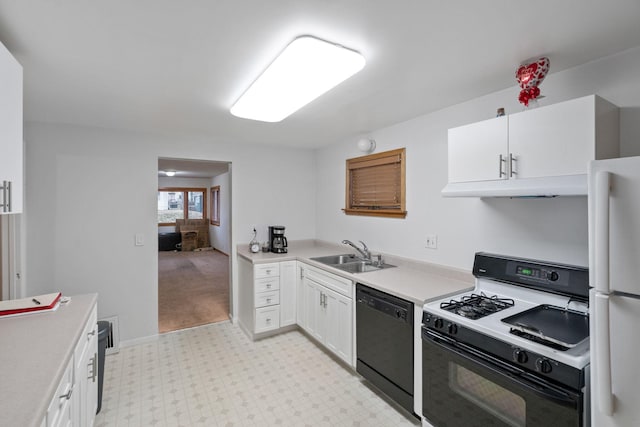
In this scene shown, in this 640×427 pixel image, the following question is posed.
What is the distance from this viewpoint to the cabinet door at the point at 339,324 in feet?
8.52

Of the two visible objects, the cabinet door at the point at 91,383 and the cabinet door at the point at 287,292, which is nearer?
the cabinet door at the point at 91,383

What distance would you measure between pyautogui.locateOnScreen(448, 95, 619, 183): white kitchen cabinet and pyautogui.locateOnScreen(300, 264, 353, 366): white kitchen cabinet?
134 cm

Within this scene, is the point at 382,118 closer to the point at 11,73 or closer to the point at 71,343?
the point at 11,73

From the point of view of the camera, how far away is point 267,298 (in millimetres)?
3326

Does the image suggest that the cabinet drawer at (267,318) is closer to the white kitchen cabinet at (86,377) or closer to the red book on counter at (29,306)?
the white kitchen cabinet at (86,377)

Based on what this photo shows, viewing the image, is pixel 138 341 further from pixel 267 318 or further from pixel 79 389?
pixel 79 389

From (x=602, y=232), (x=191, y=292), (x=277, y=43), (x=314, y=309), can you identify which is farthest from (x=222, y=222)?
(x=602, y=232)

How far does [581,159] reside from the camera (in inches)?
56.6

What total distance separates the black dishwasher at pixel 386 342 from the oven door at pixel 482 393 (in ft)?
0.63

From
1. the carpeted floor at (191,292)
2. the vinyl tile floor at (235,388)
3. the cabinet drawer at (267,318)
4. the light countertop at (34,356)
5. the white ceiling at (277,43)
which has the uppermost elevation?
the white ceiling at (277,43)

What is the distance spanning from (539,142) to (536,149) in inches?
1.4

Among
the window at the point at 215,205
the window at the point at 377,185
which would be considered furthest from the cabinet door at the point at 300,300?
the window at the point at 215,205

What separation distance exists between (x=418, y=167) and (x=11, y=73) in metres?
2.63

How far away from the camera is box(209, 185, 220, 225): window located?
918 cm
